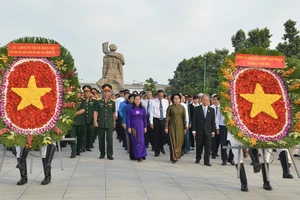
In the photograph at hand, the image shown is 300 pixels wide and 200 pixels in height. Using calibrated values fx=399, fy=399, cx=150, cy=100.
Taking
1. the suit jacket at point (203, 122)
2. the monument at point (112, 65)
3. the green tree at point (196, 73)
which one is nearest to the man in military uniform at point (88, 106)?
the suit jacket at point (203, 122)

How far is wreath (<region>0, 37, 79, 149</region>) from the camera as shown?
6.20 m

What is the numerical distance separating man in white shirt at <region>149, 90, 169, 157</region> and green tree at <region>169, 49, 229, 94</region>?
109ft

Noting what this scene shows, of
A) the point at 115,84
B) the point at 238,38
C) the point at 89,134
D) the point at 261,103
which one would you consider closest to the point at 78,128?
the point at 89,134

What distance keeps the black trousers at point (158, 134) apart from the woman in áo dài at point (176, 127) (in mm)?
1332

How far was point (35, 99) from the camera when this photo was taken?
20.7 feet

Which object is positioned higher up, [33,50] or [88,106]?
[33,50]

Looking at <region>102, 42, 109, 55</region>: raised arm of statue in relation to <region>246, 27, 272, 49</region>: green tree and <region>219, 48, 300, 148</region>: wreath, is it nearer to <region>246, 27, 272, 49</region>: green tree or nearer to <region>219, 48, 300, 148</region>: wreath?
<region>246, 27, 272, 49</region>: green tree

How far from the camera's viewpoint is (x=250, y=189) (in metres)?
6.23

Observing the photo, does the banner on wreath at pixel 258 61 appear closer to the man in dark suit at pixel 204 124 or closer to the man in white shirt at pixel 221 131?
the man in white shirt at pixel 221 131

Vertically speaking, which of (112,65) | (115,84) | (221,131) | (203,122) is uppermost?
(112,65)

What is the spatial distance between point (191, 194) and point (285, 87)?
2.18 meters

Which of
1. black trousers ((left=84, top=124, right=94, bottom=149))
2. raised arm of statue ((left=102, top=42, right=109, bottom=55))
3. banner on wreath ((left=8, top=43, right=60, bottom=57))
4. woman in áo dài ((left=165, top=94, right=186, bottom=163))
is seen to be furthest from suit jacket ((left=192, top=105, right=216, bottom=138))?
raised arm of statue ((left=102, top=42, right=109, bottom=55))

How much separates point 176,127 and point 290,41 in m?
20.3

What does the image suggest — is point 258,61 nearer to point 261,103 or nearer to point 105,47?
point 261,103
